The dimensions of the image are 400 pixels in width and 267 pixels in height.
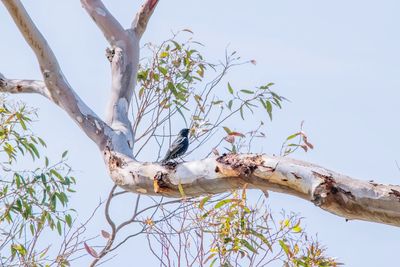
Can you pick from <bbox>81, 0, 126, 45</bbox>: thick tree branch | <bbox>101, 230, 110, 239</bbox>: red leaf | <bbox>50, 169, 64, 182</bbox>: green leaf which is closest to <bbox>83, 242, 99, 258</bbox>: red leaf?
<bbox>101, 230, 110, 239</bbox>: red leaf

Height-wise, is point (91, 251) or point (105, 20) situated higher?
point (105, 20)

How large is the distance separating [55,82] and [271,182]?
1632mm

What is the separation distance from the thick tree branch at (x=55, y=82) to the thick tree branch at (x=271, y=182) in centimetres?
38

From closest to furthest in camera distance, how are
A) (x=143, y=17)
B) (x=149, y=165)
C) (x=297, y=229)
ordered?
1. (x=149, y=165)
2. (x=297, y=229)
3. (x=143, y=17)

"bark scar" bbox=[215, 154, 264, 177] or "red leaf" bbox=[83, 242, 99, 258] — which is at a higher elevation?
"red leaf" bbox=[83, 242, 99, 258]

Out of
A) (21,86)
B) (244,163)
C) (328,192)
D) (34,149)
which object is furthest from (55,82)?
(328,192)

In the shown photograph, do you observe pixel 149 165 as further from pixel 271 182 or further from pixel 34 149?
pixel 34 149

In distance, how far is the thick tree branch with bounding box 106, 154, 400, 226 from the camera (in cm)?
238

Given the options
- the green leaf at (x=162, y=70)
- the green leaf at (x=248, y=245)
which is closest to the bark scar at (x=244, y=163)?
the green leaf at (x=248, y=245)

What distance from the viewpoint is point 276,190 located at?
2.74 meters

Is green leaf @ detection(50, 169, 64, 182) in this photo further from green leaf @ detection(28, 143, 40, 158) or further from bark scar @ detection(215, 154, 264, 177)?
bark scar @ detection(215, 154, 264, 177)

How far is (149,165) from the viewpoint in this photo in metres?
3.29

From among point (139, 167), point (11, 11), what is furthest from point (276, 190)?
point (11, 11)

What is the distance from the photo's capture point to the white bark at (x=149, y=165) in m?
2.43
